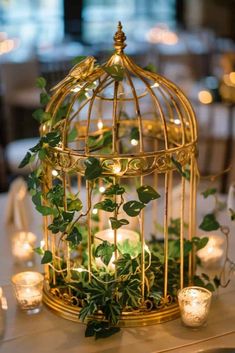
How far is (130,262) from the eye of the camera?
1.38 meters

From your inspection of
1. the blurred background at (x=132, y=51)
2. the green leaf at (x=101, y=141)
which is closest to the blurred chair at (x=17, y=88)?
the blurred background at (x=132, y=51)

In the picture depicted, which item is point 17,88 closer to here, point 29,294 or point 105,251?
point 29,294

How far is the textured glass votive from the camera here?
4.50ft

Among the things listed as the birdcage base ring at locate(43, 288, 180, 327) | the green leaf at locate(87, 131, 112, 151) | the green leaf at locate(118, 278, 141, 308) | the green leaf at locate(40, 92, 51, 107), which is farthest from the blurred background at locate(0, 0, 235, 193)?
the green leaf at locate(118, 278, 141, 308)

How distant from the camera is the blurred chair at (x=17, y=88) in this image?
481cm

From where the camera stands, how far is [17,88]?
492 cm

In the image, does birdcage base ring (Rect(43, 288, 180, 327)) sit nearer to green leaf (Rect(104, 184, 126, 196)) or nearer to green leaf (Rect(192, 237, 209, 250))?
green leaf (Rect(192, 237, 209, 250))

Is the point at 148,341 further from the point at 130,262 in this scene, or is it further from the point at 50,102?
the point at 50,102

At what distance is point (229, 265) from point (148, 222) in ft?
1.20

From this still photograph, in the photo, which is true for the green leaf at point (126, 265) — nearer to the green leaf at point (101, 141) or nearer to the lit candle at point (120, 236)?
the lit candle at point (120, 236)

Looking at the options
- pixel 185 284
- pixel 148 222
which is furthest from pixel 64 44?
pixel 185 284

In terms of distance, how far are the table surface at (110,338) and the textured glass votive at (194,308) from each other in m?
0.02

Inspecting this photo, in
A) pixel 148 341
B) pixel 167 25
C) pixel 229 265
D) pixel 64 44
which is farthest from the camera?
pixel 167 25

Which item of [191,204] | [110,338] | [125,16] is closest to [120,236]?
[191,204]
